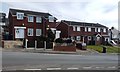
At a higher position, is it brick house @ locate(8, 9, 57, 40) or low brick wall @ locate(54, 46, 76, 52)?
brick house @ locate(8, 9, 57, 40)

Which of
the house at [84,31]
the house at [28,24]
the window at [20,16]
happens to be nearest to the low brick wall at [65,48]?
the house at [28,24]

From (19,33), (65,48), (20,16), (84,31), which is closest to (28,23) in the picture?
(20,16)

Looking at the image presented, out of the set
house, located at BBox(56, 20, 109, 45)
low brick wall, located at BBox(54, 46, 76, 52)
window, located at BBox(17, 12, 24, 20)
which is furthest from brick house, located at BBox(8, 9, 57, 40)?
low brick wall, located at BBox(54, 46, 76, 52)

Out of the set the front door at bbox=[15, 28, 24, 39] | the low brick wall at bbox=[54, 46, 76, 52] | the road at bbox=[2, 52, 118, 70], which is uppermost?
the front door at bbox=[15, 28, 24, 39]

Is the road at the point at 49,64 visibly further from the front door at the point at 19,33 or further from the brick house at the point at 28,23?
the brick house at the point at 28,23

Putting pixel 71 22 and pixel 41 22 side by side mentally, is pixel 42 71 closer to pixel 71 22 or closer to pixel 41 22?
pixel 41 22

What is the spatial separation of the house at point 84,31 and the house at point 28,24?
10.5m

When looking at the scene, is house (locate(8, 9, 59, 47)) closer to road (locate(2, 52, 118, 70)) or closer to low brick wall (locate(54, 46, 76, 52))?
low brick wall (locate(54, 46, 76, 52))

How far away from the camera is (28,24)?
56.1 meters

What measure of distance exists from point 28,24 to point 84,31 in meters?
22.7

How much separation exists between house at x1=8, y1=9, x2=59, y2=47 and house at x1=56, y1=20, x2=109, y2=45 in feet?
34.3

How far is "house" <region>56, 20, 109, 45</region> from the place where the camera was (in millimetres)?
70125

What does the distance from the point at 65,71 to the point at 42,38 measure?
33876mm

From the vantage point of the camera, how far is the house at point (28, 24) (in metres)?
53.7
